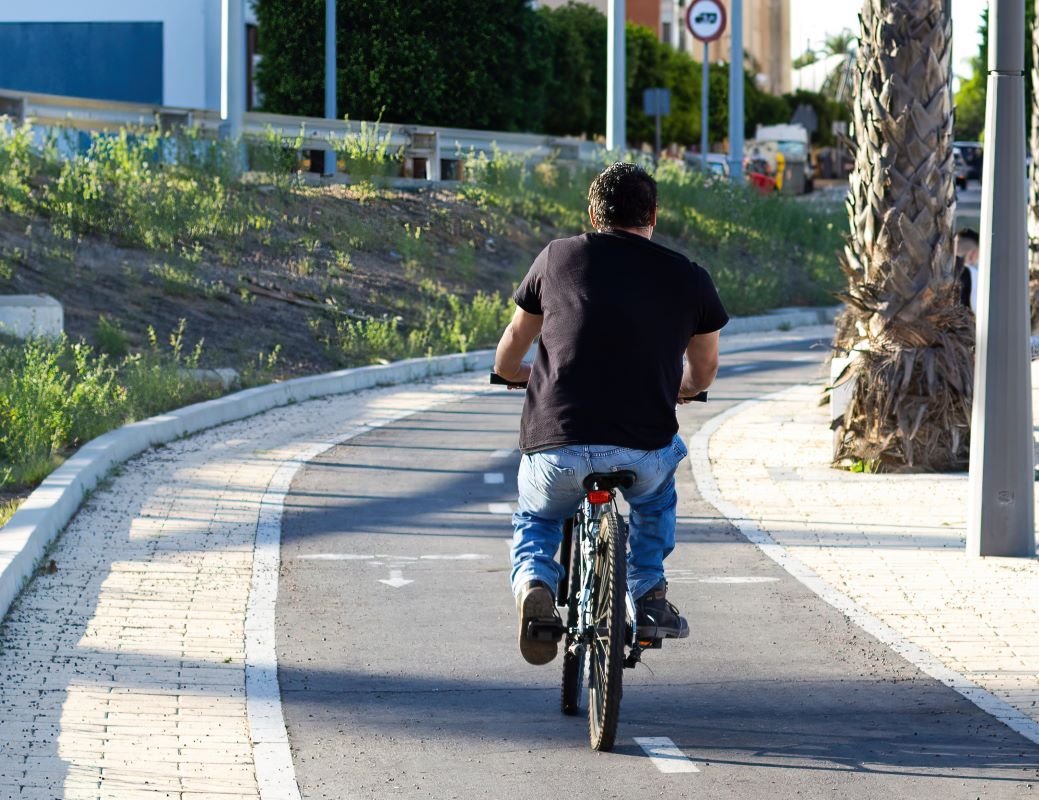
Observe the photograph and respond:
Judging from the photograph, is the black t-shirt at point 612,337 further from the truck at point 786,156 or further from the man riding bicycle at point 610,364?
the truck at point 786,156

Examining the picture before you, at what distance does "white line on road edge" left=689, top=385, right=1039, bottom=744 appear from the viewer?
A: 6.63 m

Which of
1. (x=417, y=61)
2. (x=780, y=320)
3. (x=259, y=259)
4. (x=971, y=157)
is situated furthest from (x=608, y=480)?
(x=971, y=157)

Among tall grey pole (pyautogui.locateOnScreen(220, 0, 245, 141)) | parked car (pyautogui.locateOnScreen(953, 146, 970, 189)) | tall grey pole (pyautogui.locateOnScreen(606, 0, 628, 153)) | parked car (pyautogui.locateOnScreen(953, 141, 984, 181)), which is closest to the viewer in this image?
tall grey pole (pyautogui.locateOnScreen(220, 0, 245, 141))

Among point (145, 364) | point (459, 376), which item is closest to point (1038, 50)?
point (459, 376)

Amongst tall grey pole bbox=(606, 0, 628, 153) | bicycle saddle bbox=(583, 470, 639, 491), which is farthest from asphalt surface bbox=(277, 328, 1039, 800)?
tall grey pole bbox=(606, 0, 628, 153)

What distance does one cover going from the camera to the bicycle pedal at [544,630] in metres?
6.11

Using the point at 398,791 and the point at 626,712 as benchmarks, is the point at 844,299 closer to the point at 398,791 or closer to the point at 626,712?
the point at 626,712

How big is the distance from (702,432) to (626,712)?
8615 mm

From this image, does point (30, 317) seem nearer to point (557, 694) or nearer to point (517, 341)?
point (557, 694)

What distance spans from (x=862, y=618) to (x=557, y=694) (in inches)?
71.4

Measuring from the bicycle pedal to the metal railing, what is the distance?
1963cm

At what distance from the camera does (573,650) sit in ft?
20.7

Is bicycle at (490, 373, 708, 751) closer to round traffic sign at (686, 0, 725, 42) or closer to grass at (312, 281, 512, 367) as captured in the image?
grass at (312, 281, 512, 367)

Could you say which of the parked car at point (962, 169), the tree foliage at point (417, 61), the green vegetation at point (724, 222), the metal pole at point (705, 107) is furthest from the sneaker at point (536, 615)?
the parked car at point (962, 169)
